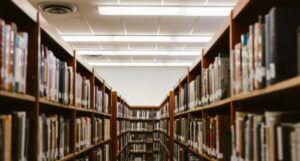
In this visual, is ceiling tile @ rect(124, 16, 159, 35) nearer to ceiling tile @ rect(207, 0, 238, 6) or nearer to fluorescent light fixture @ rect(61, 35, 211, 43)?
fluorescent light fixture @ rect(61, 35, 211, 43)

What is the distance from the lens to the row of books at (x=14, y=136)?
1.66 metres

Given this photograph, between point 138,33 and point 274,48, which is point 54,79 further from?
point 138,33

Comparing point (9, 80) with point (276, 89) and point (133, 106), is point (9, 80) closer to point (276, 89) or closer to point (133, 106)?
point (276, 89)

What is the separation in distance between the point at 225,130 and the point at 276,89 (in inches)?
47.3

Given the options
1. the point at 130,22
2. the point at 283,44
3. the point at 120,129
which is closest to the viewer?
the point at 283,44

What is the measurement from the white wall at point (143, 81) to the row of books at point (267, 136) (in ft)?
33.6

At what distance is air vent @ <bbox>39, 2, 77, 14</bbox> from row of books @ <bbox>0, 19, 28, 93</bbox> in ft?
13.9

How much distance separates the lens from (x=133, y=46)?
925 cm

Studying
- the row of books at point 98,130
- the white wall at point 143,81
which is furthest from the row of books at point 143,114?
the row of books at point 98,130

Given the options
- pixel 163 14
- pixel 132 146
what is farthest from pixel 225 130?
pixel 132 146

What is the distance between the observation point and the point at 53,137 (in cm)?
260

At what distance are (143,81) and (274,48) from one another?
10.9m

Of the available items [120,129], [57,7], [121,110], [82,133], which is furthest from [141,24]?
[82,133]

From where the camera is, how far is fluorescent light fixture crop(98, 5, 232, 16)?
6.16 metres
